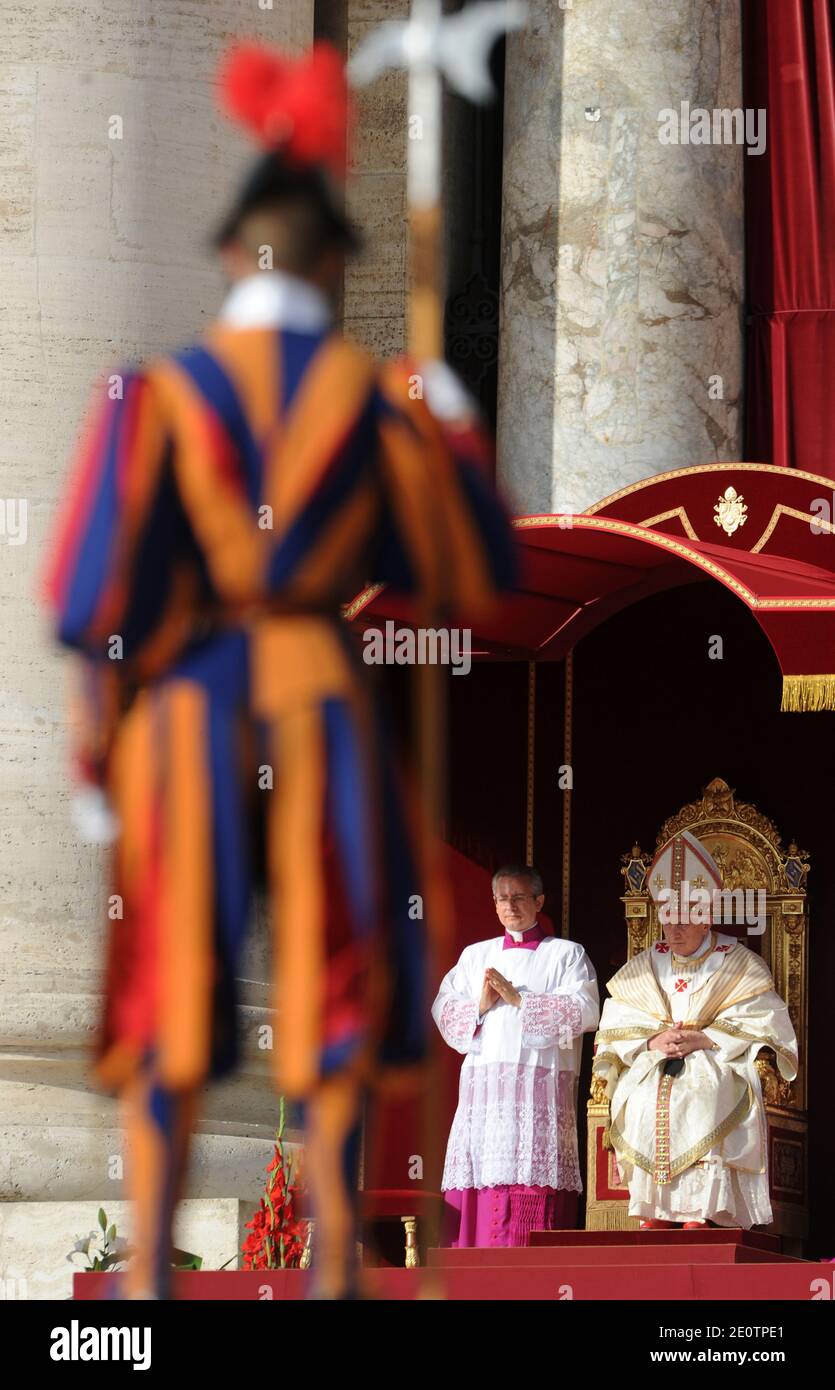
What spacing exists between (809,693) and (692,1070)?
5.73 feet

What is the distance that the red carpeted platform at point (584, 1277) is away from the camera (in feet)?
27.1

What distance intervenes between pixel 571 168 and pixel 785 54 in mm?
1500

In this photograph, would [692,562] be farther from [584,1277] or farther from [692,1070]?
[584,1277]

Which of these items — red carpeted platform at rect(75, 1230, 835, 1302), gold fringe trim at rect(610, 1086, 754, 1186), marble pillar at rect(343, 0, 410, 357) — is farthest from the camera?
marble pillar at rect(343, 0, 410, 357)

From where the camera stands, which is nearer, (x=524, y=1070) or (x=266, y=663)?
(x=266, y=663)

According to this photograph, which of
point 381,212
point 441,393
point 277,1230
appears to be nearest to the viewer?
point 441,393

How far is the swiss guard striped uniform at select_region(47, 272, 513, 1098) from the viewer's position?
379cm

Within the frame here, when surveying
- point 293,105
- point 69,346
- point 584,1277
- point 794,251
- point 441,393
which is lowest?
point 584,1277

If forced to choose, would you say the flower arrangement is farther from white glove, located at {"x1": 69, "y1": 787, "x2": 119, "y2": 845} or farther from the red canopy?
white glove, located at {"x1": 69, "y1": 787, "x2": 119, "y2": 845}

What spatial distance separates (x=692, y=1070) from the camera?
1085 cm

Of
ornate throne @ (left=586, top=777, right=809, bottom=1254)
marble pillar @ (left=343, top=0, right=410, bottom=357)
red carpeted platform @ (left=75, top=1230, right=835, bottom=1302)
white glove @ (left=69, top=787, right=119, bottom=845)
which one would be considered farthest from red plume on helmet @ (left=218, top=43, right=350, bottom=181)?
marble pillar @ (left=343, top=0, right=410, bottom=357)

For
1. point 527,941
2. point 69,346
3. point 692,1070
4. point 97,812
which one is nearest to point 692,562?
point 527,941
